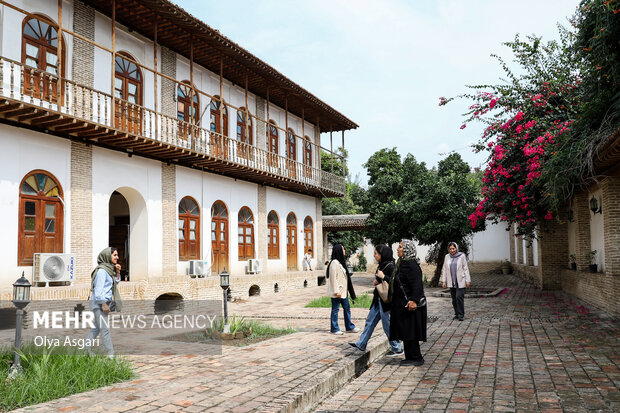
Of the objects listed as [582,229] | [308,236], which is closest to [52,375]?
[582,229]

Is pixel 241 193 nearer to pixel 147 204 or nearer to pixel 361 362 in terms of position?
pixel 147 204

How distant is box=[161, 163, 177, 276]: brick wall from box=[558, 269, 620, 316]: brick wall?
1134 cm

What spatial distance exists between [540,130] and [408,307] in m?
7.59

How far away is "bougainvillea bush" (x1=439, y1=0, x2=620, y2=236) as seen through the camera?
10094 mm

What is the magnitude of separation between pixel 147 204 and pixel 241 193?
518cm

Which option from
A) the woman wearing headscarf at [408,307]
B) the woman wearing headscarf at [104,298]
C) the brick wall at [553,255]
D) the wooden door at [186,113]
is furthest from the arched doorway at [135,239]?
the brick wall at [553,255]

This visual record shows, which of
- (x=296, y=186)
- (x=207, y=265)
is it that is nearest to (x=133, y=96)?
(x=207, y=265)

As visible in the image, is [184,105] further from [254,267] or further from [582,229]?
[582,229]

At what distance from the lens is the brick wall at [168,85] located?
15.6m

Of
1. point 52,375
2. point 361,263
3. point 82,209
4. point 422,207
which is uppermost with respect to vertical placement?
point 422,207

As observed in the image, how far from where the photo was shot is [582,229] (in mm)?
14523

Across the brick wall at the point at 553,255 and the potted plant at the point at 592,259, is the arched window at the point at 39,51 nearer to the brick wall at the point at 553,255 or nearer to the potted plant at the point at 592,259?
the potted plant at the point at 592,259

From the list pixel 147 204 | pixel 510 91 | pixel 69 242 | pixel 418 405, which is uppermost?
pixel 510 91

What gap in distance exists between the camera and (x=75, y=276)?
12.3 m
